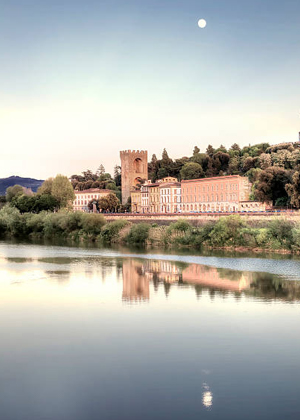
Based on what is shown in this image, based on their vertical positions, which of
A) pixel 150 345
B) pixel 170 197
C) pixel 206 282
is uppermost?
pixel 170 197

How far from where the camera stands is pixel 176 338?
12211 millimetres

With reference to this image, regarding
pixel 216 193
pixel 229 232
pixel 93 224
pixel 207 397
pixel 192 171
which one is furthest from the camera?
pixel 192 171

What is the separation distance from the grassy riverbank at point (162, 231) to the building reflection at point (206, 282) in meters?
7.02

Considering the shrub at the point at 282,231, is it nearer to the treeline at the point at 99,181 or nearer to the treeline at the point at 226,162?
the treeline at the point at 226,162

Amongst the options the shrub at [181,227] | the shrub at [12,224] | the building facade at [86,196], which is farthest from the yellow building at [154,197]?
the shrub at [181,227]

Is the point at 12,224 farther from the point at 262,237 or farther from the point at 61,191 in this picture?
the point at 262,237

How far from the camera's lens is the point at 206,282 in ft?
64.2

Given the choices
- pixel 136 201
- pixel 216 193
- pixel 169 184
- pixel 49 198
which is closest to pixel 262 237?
pixel 49 198

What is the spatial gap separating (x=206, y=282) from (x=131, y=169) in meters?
70.5

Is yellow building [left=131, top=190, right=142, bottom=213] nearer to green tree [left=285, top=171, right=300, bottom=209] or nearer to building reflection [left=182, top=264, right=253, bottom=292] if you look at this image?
green tree [left=285, top=171, right=300, bottom=209]

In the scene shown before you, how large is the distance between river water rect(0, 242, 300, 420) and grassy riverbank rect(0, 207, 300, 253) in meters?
8.56

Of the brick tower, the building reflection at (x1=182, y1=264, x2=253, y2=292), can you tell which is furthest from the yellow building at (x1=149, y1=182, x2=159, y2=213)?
the building reflection at (x1=182, y1=264, x2=253, y2=292)

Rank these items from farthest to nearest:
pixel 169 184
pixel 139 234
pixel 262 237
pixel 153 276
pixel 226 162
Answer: pixel 226 162
pixel 169 184
pixel 139 234
pixel 262 237
pixel 153 276

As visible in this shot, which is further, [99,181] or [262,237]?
[99,181]
